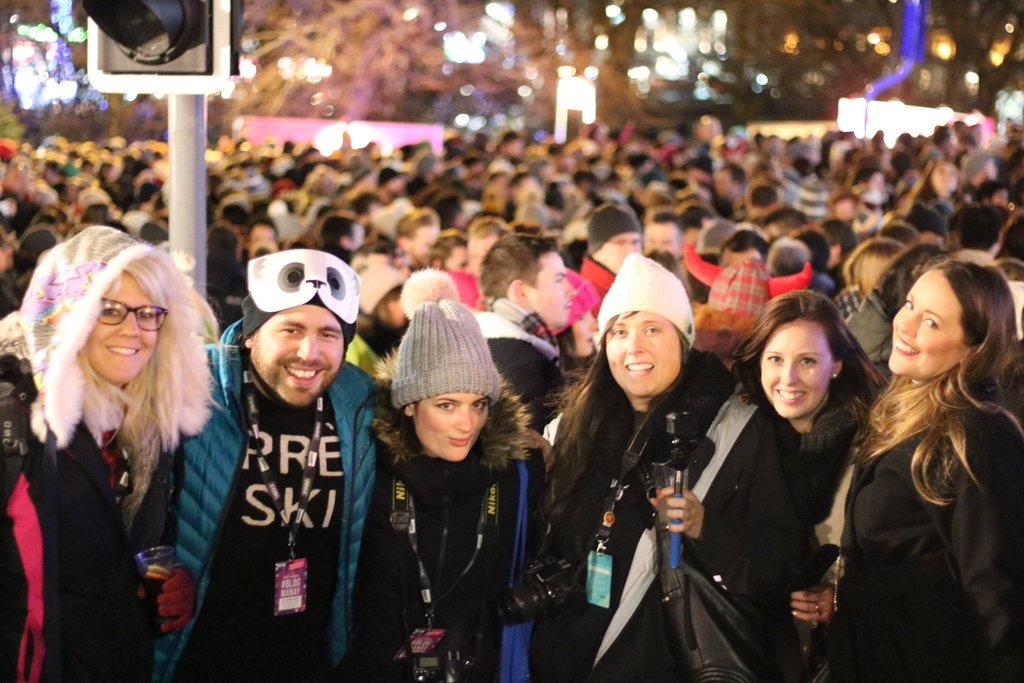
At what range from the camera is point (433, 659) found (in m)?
3.93

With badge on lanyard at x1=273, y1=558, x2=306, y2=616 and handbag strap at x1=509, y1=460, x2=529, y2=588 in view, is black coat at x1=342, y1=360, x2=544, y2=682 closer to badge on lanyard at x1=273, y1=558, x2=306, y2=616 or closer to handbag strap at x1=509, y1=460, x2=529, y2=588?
handbag strap at x1=509, y1=460, x2=529, y2=588

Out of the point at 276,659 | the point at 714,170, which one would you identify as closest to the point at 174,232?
the point at 276,659

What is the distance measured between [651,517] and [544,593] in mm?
452

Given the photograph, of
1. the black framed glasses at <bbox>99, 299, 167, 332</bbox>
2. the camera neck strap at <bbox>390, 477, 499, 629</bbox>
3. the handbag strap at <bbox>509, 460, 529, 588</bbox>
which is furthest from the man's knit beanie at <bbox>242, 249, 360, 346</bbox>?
the handbag strap at <bbox>509, 460, 529, 588</bbox>

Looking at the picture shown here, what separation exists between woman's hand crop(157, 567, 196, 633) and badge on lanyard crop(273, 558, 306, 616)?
9.6 inches

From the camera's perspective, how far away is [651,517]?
168 inches

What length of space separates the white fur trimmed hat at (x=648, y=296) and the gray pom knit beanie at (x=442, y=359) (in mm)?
625

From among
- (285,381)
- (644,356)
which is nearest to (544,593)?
(644,356)

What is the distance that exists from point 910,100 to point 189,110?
37.1 metres

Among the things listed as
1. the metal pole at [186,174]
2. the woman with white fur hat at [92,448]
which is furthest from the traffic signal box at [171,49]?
the woman with white fur hat at [92,448]

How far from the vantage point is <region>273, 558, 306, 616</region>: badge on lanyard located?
12.9 ft

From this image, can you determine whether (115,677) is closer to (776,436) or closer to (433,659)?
(433,659)

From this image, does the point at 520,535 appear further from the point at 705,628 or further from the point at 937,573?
the point at 937,573

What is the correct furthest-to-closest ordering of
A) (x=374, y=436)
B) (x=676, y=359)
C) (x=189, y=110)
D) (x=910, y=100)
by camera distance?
(x=910, y=100) < (x=189, y=110) < (x=676, y=359) < (x=374, y=436)
